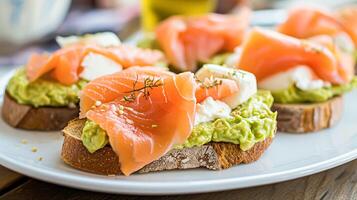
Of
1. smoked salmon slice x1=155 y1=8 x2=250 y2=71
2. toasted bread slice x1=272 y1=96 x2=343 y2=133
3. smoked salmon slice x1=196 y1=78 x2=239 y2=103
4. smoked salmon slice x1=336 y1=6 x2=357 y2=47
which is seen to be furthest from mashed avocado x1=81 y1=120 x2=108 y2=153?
smoked salmon slice x1=336 y1=6 x2=357 y2=47

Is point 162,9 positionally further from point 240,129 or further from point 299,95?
point 240,129

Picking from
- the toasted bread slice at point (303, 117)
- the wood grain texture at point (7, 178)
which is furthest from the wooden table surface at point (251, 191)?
the toasted bread slice at point (303, 117)

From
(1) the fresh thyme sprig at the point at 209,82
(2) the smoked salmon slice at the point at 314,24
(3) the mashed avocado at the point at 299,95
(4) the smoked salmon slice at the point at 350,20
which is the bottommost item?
(4) the smoked salmon slice at the point at 350,20

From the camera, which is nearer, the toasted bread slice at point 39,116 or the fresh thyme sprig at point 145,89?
the fresh thyme sprig at point 145,89

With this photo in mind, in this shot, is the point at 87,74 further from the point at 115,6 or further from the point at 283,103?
the point at 115,6

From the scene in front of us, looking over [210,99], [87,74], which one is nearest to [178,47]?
[87,74]

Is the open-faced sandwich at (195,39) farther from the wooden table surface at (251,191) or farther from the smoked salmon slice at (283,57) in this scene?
the wooden table surface at (251,191)

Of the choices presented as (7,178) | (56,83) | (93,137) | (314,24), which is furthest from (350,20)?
(7,178)
